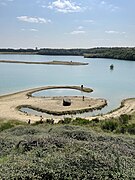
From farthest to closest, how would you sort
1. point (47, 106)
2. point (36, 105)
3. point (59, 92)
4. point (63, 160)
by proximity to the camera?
point (59, 92), point (36, 105), point (47, 106), point (63, 160)

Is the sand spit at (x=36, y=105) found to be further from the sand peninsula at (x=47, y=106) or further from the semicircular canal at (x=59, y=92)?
the semicircular canal at (x=59, y=92)

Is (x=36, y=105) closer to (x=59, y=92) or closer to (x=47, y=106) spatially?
(x=47, y=106)

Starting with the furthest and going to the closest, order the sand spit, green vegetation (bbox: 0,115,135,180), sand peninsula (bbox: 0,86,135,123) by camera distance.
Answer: the sand spit < sand peninsula (bbox: 0,86,135,123) < green vegetation (bbox: 0,115,135,180)

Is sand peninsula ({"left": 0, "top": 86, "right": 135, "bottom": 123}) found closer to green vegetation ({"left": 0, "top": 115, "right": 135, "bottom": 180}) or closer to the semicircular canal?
the semicircular canal

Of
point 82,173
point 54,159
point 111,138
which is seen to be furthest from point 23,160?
point 111,138

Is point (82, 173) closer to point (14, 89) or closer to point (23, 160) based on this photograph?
point (23, 160)

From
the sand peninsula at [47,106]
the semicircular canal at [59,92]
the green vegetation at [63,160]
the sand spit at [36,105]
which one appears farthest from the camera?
the semicircular canal at [59,92]

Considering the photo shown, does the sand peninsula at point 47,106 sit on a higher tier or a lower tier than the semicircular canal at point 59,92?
higher

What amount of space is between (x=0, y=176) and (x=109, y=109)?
35.0m

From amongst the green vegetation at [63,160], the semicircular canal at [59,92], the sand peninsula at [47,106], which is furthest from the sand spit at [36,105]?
the green vegetation at [63,160]

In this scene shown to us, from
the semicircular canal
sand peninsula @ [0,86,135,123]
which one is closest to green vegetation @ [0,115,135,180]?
sand peninsula @ [0,86,135,123]

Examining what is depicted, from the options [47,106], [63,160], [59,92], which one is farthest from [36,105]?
[63,160]

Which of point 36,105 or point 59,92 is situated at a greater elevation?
point 36,105

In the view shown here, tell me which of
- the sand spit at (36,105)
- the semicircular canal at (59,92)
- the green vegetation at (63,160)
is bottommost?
the semicircular canal at (59,92)
